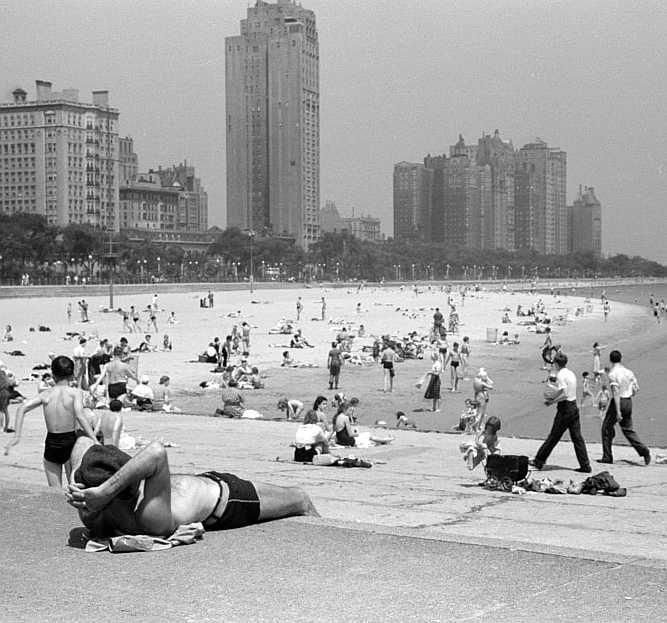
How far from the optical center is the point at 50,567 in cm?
642

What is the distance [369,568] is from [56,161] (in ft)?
530

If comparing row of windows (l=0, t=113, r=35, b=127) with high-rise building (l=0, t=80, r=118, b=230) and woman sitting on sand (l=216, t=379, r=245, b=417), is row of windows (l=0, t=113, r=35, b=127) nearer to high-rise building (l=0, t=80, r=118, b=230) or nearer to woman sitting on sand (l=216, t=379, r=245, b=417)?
high-rise building (l=0, t=80, r=118, b=230)

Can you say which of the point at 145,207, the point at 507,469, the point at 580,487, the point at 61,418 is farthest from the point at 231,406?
the point at 145,207

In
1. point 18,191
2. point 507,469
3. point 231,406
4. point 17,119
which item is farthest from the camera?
point 18,191

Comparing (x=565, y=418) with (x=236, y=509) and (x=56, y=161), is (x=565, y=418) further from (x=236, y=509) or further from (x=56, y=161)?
(x=56, y=161)

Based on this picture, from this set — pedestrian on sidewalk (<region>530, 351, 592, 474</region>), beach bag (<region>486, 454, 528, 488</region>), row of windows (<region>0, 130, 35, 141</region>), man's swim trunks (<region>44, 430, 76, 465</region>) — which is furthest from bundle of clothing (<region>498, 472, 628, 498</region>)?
row of windows (<region>0, 130, 35, 141</region>)

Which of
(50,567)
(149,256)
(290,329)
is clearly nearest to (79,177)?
(149,256)

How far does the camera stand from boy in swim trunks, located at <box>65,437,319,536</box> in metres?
6.68

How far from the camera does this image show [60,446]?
9031 millimetres

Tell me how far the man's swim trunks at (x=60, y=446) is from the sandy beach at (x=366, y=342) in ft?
38.2

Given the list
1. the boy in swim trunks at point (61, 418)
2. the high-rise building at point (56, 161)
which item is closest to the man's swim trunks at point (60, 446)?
the boy in swim trunks at point (61, 418)

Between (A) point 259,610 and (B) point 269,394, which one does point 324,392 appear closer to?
(B) point 269,394

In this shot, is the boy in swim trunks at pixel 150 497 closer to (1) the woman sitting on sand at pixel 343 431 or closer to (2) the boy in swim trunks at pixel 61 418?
(2) the boy in swim trunks at pixel 61 418

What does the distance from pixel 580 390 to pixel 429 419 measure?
650cm
